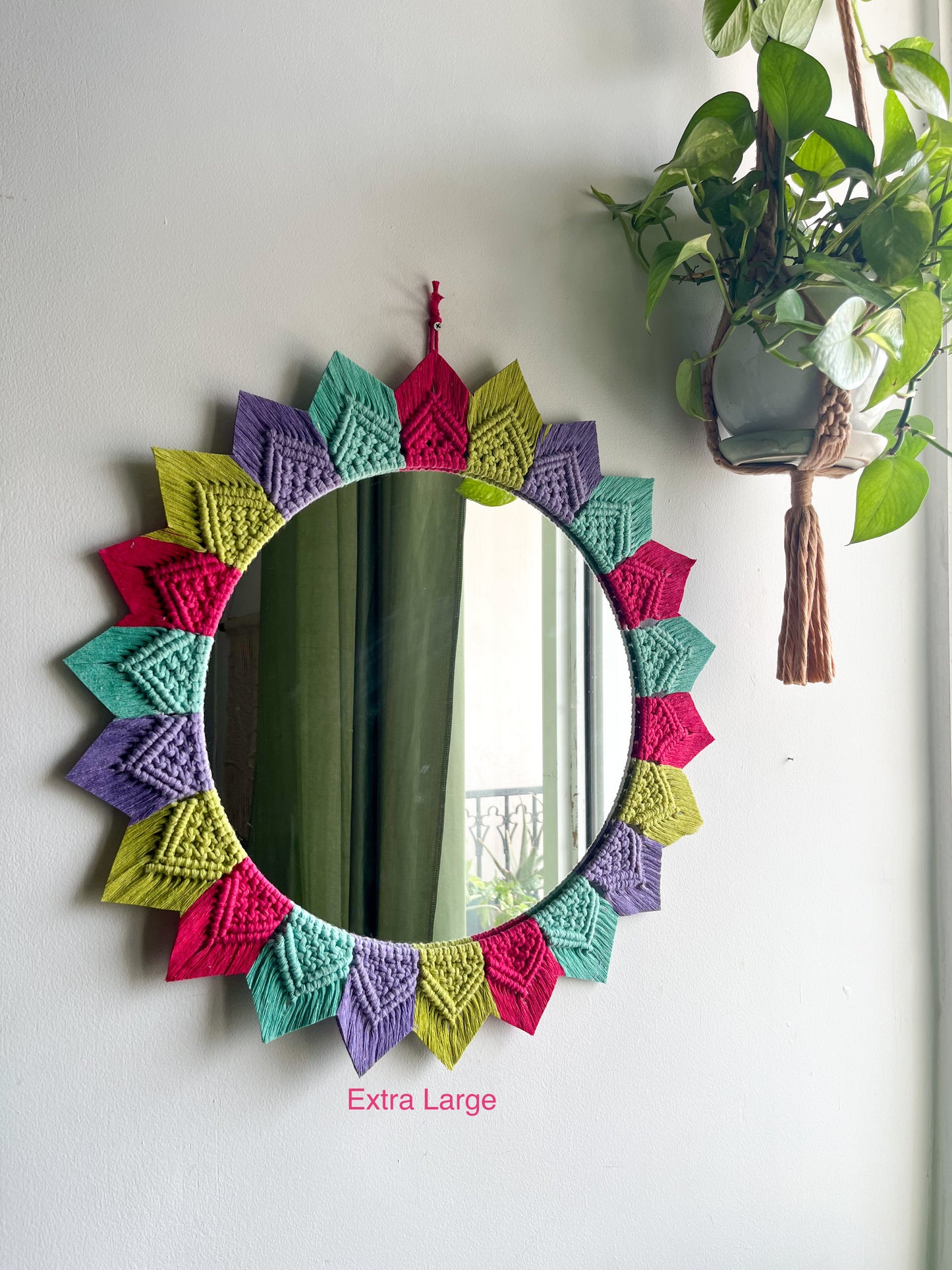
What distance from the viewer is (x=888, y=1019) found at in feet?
3.82

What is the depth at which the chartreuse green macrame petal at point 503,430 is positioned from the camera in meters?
0.87

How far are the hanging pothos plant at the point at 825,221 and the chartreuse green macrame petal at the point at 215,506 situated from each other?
0.42 metres

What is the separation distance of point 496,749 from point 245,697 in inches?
9.7

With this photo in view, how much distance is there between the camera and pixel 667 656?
3.18 feet

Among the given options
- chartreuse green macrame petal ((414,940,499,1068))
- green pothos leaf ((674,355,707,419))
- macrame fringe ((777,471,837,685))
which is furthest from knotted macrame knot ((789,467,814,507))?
chartreuse green macrame petal ((414,940,499,1068))

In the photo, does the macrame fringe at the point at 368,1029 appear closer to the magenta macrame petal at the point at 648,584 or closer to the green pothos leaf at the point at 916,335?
the magenta macrame petal at the point at 648,584

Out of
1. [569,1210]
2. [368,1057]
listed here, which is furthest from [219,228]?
[569,1210]

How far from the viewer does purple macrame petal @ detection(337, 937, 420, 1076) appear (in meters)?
0.79

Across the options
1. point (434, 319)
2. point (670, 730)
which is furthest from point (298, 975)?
point (434, 319)

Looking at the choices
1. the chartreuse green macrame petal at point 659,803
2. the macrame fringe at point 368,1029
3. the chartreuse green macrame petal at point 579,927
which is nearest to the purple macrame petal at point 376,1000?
the macrame fringe at point 368,1029

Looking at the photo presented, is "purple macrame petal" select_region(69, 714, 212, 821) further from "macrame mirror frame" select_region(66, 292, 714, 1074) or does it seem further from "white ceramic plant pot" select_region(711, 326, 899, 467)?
"white ceramic plant pot" select_region(711, 326, 899, 467)

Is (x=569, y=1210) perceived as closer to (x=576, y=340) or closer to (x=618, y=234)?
(x=576, y=340)

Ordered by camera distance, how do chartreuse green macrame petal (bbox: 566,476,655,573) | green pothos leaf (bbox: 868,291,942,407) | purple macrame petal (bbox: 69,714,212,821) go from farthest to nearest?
1. chartreuse green macrame petal (bbox: 566,476,655,573)
2. green pothos leaf (bbox: 868,291,942,407)
3. purple macrame petal (bbox: 69,714,212,821)

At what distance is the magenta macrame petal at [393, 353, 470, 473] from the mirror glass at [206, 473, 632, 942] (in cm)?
2
